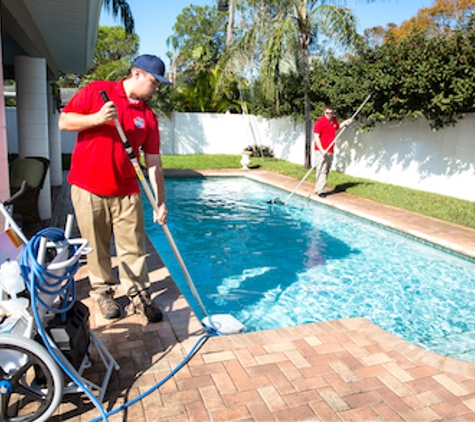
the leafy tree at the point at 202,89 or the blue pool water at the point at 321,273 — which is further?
the leafy tree at the point at 202,89

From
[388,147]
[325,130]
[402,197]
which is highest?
[325,130]

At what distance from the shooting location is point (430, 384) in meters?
2.57

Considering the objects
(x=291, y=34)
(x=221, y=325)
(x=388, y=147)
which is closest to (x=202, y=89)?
(x=291, y=34)

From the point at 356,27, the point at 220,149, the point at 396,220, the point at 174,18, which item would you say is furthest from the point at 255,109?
the point at 174,18

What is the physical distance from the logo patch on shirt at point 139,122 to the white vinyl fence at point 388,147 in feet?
26.2

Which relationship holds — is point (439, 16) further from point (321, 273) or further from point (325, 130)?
point (321, 273)

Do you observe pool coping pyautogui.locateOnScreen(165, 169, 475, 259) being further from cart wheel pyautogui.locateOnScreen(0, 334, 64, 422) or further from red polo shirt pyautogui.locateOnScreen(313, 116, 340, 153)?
cart wheel pyautogui.locateOnScreen(0, 334, 64, 422)

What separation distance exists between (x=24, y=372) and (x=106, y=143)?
148 cm

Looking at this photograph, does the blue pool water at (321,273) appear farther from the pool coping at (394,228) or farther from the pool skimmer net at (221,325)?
the pool skimmer net at (221,325)

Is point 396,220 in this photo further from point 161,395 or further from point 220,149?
point 220,149

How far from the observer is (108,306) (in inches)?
126

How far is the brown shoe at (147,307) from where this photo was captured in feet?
10.4

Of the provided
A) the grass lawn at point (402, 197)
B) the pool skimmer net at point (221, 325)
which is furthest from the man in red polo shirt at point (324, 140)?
the pool skimmer net at point (221, 325)

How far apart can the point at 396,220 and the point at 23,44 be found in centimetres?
639
